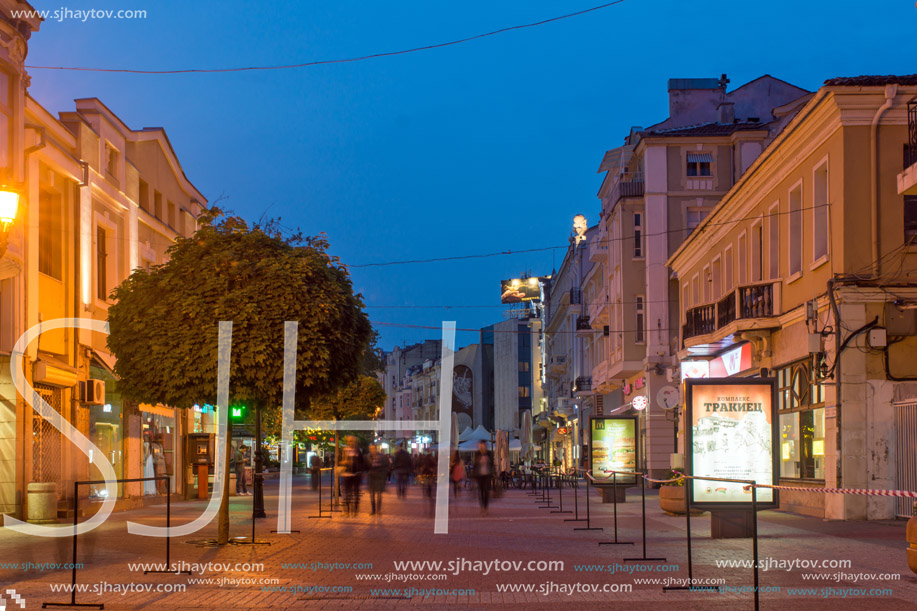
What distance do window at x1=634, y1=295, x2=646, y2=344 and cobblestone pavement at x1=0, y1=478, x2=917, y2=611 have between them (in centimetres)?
2287

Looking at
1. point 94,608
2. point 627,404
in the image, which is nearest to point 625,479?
point 94,608

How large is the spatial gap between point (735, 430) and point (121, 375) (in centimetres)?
936

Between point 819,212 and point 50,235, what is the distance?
16377 millimetres

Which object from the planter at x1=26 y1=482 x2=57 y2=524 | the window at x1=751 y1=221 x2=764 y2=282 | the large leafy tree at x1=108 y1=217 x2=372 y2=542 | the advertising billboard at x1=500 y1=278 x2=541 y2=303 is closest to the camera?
the large leafy tree at x1=108 y1=217 x2=372 y2=542

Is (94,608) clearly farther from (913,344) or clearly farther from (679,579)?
(913,344)

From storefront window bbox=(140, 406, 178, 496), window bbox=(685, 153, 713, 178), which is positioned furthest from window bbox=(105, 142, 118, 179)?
window bbox=(685, 153, 713, 178)

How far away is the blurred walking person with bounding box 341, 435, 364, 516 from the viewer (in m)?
25.0

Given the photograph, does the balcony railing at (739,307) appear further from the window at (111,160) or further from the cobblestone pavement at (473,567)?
the window at (111,160)

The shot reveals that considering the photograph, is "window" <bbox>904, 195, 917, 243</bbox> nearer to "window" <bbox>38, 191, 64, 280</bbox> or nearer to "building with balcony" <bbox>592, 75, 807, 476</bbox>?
"window" <bbox>38, 191, 64, 280</bbox>

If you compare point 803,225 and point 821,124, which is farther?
point 803,225

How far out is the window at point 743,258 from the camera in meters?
29.2

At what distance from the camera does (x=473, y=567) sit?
507 inches

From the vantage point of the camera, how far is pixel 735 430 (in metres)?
16.2

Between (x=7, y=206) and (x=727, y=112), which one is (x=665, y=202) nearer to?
(x=727, y=112)
